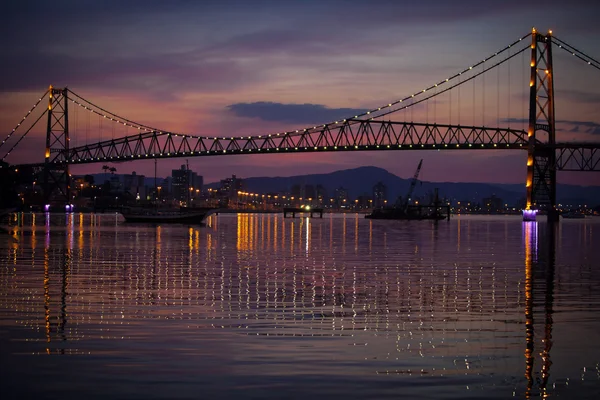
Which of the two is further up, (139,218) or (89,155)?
(89,155)

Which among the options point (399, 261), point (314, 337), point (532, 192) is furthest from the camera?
point (532, 192)

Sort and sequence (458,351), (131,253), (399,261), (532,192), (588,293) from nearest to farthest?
(458,351)
(588,293)
(399,261)
(131,253)
(532,192)

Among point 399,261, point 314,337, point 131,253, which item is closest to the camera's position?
point 314,337

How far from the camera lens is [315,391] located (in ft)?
29.2

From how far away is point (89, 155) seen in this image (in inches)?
6038

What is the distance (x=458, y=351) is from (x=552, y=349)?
1.33 meters

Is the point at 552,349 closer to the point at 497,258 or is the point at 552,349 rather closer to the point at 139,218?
the point at 497,258

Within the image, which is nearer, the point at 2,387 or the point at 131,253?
the point at 2,387

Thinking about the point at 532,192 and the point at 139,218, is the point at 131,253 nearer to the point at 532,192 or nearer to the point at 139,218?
the point at 139,218

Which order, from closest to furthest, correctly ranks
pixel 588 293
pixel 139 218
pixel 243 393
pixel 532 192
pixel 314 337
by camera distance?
pixel 243 393 < pixel 314 337 < pixel 588 293 < pixel 139 218 < pixel 532 192

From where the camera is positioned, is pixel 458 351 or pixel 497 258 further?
pixel 497 258

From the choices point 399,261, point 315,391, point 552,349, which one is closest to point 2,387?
point 315,391

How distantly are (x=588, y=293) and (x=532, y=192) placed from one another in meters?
83.6

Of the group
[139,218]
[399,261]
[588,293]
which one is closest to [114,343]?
[588,293]
